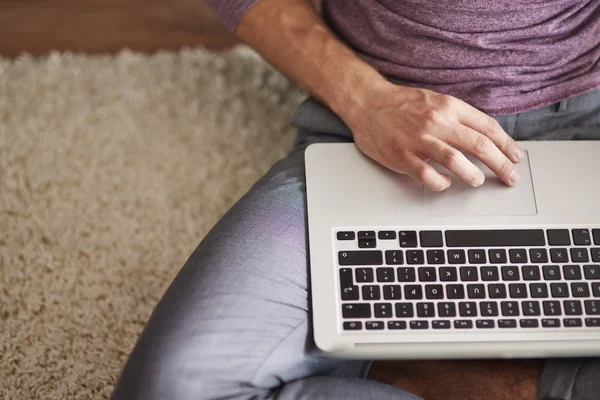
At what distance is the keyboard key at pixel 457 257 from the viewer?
83 cm

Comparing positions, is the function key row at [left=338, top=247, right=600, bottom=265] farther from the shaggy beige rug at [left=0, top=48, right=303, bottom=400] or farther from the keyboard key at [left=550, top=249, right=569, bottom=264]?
the shaggy beige rug at [left=0, top=48, right=303, bottom=400]

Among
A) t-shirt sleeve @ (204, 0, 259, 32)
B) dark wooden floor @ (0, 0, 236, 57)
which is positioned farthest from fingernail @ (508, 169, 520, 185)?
dark wooden floor @ (0, 0, 236, 57)

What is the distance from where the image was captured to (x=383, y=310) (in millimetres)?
799

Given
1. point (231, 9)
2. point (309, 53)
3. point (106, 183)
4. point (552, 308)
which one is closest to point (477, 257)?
point (552, 308)

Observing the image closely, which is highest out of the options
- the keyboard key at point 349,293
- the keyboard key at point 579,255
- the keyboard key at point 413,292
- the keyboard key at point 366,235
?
the keyboard key at point 366,235

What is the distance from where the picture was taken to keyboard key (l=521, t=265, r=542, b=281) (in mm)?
818

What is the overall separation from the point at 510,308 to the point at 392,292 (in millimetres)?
148

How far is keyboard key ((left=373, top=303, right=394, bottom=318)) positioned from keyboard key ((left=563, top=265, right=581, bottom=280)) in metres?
0.23

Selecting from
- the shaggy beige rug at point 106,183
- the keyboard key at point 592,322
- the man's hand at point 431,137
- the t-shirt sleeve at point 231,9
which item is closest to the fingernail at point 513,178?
the man's hand at point 431,137

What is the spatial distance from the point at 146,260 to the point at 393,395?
613 mm

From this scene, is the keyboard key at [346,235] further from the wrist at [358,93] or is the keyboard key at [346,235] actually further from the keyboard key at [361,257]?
the wrist at [358,93]

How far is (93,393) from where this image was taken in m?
1.08

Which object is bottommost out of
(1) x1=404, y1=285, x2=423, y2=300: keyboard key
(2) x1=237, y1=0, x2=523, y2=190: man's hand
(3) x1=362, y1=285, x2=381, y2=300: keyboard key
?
(1) x1=404, y1=285, x2=423, y2=300: keyboard key

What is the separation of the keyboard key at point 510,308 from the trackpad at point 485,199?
124 millimetres
